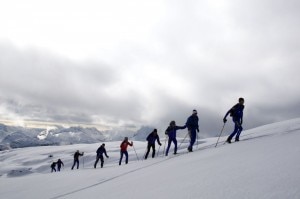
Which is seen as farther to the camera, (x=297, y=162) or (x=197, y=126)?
(x=197, y=126)

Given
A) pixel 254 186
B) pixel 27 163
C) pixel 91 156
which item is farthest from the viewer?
pixel 27 163

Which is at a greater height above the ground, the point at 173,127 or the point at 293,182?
the point at 173,127

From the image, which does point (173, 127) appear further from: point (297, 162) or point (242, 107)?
point (297, 162)

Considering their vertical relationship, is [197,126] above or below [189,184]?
above

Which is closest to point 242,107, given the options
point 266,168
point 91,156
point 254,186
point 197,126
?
point 197,126

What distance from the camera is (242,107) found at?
1388 centimetres

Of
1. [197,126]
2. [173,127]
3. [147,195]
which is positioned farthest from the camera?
[173,127]

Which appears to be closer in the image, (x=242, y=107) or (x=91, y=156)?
(x=242, y=107)

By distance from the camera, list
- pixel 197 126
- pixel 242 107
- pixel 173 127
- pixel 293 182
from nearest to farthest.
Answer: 1. pixel 293 182
2. pixel 242 107
3. pixel 197 126
4. pixel 173 127

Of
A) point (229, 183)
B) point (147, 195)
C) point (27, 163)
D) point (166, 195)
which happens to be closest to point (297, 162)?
point (229, 183)

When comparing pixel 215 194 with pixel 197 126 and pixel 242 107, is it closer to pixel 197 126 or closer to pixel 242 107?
pixel 242 107

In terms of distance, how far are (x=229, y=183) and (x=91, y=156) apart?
45762 mm

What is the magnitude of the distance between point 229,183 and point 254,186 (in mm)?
609

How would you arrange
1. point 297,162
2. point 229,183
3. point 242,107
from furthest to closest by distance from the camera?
1. point 242,107
2. point 297,162
3. point 229,183
